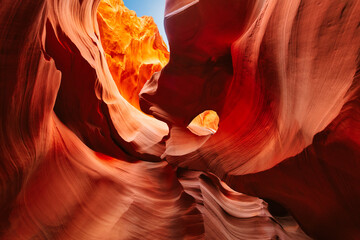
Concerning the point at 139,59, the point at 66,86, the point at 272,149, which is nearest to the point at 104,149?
the point at 66,86

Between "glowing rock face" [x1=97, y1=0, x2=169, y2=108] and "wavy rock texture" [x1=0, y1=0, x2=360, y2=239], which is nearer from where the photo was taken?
"wavy rock texture" [x1=0, y1=0, x2=360, y2=239]

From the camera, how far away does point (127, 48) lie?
788 centimetres

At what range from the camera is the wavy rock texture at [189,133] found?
4.83 feet

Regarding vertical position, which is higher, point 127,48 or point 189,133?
point 127,48

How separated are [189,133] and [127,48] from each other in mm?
5283

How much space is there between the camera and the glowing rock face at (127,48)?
24.3 ft

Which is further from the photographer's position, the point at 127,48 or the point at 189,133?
the point at 127,48

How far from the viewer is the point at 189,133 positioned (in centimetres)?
397

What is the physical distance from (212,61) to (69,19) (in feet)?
7.23

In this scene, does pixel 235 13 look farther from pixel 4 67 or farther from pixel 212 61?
pixel 4 67

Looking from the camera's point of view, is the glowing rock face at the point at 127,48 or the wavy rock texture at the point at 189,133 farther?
the glowing rock face at the point at 127,48

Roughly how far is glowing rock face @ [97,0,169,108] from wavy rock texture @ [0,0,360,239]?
361cm

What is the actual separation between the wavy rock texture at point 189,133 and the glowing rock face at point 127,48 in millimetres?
3609

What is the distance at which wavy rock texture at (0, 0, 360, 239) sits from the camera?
147 cm
